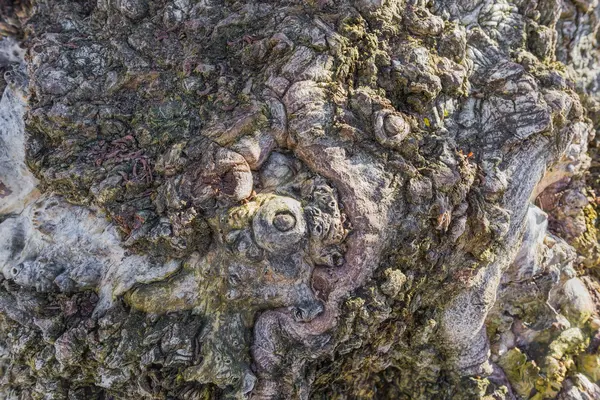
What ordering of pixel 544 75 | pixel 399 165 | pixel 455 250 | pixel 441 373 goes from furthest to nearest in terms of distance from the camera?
pixel 441 373, pixel 544 75, pixel 455 250, pixel 399 165

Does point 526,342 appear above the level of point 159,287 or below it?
below

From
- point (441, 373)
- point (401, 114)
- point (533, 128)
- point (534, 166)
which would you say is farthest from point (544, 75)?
point (441, 373)

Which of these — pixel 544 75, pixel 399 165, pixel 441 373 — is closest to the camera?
pixel 399 165

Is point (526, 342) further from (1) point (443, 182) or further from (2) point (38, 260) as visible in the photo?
(2) point (38, 260)

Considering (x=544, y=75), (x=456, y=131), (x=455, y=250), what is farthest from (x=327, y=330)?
(x=544, y=75)

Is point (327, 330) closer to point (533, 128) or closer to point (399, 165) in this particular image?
point (399, 165)

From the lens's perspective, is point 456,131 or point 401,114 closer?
point 401,114

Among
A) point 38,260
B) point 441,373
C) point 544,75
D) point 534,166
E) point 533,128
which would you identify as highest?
point 544,75
